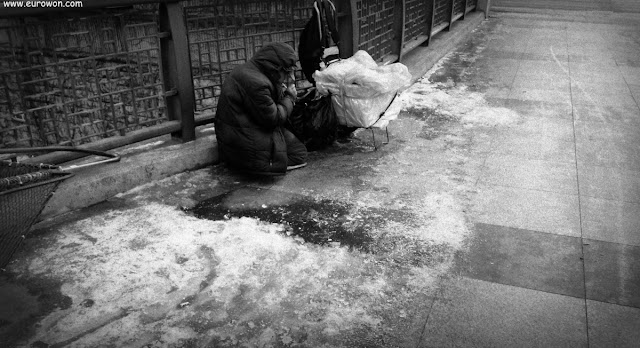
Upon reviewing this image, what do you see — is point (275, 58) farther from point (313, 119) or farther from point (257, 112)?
point (313, 119)

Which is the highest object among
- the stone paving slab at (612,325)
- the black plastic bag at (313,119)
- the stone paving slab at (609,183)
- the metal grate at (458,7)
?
the metal grate at (458,7)

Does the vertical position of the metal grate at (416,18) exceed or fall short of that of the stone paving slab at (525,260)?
it exceeds it

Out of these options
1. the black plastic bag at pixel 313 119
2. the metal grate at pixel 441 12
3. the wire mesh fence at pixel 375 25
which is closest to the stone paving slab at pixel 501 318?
the black plastic bag at pixel 313 119

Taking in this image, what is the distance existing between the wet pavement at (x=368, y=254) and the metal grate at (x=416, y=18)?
3.29 metres

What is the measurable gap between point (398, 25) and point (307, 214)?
15.4ft

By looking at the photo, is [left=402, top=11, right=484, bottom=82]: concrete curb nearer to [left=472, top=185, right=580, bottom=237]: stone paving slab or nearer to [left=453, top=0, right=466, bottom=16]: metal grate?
[left=453, top=0, right=466, bottom=16]: metal grate

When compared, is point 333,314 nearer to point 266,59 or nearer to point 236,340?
point 236,340

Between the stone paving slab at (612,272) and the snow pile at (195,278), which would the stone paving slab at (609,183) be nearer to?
the stone paving slab at (612,272)

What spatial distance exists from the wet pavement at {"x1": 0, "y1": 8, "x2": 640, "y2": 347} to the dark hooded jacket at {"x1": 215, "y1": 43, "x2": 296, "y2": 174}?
24 centimetres

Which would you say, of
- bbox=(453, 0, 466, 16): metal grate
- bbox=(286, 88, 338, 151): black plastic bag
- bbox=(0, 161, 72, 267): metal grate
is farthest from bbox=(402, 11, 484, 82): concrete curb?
bbox=(0, 161, 72, 267): metal grate

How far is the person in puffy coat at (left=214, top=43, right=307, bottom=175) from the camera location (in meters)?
4.53

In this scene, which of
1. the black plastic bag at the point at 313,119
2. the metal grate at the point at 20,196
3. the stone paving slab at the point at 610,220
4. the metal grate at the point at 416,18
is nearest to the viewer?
the metal grate at the point at 20,196

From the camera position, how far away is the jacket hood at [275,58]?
14.9ft

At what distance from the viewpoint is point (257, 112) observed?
14.9 ft
